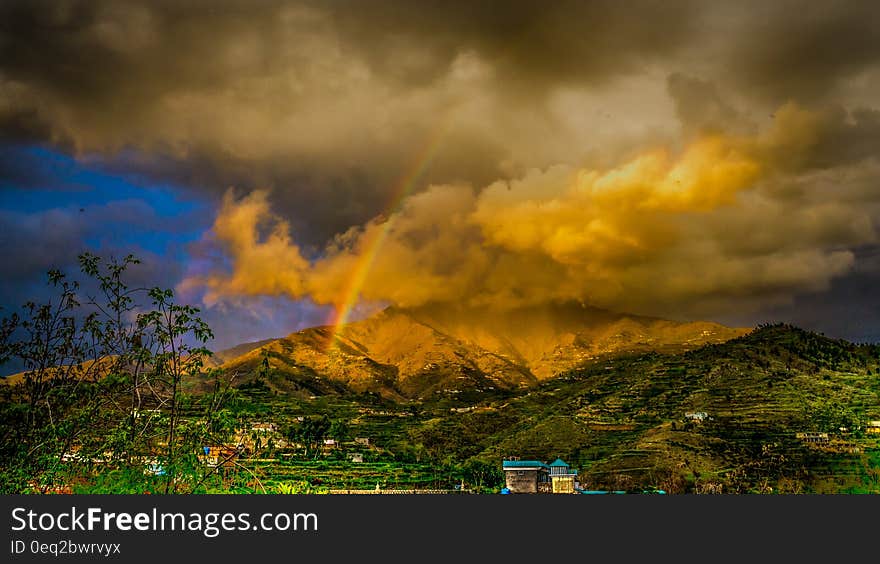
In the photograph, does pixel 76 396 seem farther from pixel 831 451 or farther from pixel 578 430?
pixel 578 430

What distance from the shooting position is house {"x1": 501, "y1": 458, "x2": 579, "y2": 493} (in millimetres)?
65625

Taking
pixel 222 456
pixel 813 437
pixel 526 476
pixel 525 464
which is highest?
pixel 222 456

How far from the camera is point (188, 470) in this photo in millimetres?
7121

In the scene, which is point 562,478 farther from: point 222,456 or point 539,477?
point 222,456

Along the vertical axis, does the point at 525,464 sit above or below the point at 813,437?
below

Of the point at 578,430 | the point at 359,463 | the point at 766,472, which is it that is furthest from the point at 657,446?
the point at 359,463

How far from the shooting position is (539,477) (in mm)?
69312

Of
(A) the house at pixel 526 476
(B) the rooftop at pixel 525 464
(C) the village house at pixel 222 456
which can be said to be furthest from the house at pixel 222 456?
(B) the rooftop at pixel 525 464

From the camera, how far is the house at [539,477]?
215 ft

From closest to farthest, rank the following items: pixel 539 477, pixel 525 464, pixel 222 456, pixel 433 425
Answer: pixel 222 456 < pixel 539 477 < pixel 525 464 < pixel 433 425

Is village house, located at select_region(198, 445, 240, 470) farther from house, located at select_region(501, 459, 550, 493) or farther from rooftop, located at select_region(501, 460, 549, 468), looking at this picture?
rooftop, located at select_region(501, 460, 549, 468)

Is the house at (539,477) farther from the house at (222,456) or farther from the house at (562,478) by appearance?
the house at (222,456)

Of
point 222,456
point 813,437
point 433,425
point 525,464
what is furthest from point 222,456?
point 433,425

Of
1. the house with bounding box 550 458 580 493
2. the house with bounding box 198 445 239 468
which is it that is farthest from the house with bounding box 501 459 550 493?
the house with bounding box 198 445 239 468
